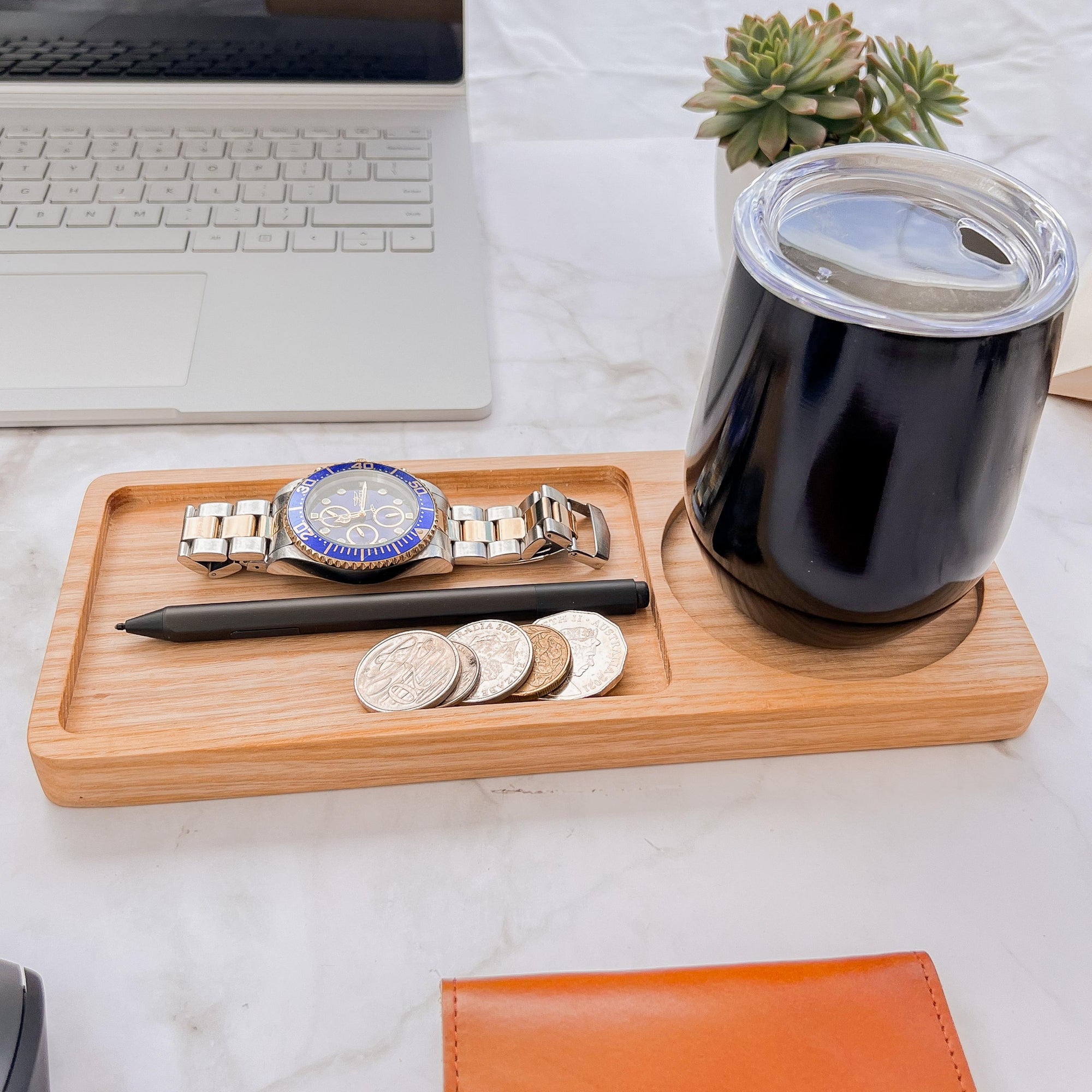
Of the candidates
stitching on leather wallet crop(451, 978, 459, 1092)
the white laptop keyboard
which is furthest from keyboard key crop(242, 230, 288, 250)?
stitching on leather wallet crop(451, 978, 459, 1092)

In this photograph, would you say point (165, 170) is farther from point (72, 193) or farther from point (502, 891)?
point (502, 891)

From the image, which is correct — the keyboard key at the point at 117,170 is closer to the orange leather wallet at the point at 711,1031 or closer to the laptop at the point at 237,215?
the laptop at the point at 237,215

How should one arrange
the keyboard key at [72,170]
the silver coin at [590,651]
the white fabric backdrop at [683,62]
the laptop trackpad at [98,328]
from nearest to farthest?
the silver coin at [590,651]
the laptop trackpad at [98,328]
the keyboard key at [72,170]
the white fabric backdrop at [683,62]

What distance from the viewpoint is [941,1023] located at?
12.0 inches

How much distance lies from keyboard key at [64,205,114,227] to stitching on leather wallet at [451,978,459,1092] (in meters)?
Result: 0.51

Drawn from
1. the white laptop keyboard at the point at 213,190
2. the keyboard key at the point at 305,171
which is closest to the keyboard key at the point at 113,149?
the white laptop keyboard at the point at 213,190

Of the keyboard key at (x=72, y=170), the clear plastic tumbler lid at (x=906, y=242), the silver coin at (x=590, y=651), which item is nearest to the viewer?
the clear plastic tumbler lid at (x=906, y=242)

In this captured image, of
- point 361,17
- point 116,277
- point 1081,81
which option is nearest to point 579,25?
point 361,17

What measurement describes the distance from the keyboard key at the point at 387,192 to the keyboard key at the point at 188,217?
0.09m

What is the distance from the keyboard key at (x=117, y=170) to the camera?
2.06ft

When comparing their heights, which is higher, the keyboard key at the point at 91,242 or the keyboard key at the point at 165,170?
the keyboard key at the point at 165,170

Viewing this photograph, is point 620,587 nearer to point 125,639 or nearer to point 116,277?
point 125,639

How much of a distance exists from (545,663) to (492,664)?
0.02m

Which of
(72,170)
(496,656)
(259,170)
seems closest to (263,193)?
(259,170)
